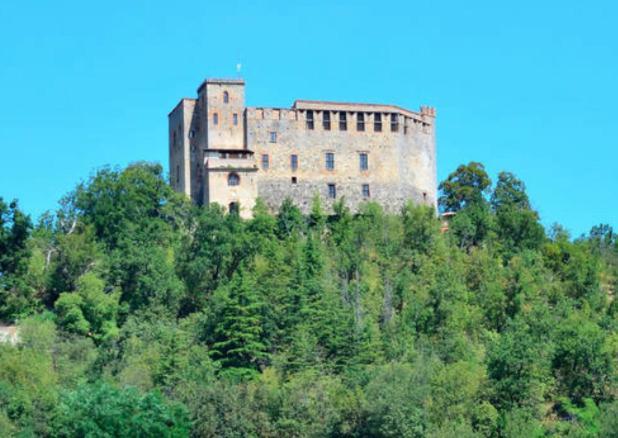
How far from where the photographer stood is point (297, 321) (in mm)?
56375

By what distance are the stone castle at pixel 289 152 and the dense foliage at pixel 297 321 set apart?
1.59 m

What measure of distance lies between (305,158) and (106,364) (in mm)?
19929

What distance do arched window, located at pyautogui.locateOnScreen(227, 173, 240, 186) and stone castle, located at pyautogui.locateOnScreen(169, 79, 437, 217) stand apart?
0.05m

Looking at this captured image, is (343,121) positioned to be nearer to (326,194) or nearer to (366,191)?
(366,191)

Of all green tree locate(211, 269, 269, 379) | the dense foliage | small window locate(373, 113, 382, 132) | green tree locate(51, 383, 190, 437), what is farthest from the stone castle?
green tree locate(51, 383, 190, 437)

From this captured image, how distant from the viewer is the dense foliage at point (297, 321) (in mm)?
49188

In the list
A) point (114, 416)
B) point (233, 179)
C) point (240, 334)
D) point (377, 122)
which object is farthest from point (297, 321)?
point (377, 122)

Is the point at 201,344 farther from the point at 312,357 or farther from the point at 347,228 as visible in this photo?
the point at 347,228

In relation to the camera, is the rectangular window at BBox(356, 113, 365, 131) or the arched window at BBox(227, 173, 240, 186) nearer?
the arched window at BBox(227, 173, 240, 186)

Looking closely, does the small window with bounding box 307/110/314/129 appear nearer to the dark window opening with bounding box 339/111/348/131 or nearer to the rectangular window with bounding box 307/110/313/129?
the rectangular window with bounding box 307/110/313/129

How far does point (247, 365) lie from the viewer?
54.6m

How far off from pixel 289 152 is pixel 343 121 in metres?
3.26

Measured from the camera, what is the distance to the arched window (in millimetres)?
69375

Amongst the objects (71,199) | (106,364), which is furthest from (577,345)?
(71,199)
